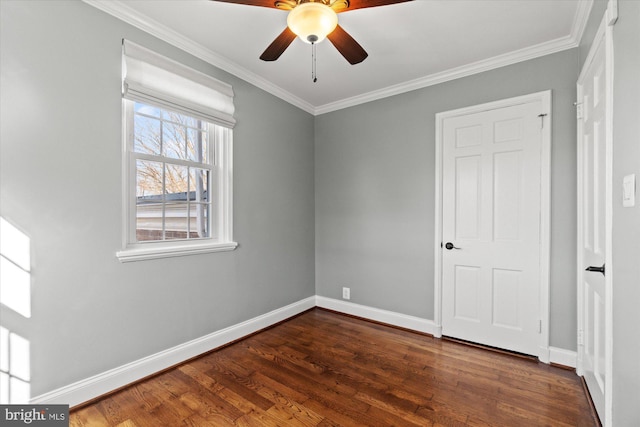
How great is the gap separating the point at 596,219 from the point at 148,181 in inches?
121

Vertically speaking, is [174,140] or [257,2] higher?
[257,2]

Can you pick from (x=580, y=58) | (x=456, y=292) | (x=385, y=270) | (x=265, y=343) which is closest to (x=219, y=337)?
(x=265, y=343)

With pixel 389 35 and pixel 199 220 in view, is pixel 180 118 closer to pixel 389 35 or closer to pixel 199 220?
pixel 199 220

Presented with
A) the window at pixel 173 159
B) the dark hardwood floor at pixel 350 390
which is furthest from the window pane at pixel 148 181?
the dark hardwood floor at pixel 350 390

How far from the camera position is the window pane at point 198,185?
8.60ft

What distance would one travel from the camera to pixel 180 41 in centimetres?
238

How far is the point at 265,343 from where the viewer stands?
2.85 metres

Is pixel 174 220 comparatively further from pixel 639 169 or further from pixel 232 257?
pixel 639 169

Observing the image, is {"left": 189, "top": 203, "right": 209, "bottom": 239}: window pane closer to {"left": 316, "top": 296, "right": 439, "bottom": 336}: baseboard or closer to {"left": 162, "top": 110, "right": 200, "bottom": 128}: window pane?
{"left": 162, "top": 110, "right": 200, "bottom": 128}: window pane

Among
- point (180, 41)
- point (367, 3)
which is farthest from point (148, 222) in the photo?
point (367, 3)

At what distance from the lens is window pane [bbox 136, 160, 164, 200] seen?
7.39ft

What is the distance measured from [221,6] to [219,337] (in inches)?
105

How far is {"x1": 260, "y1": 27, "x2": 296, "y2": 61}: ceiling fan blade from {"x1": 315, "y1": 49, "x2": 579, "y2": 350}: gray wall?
1.72 m

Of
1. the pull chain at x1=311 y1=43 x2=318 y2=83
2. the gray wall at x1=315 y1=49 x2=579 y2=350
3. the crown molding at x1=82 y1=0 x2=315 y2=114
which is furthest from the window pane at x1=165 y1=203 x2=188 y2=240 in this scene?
the gray wall at x1=315 y1=49 x2=579 y2=350
